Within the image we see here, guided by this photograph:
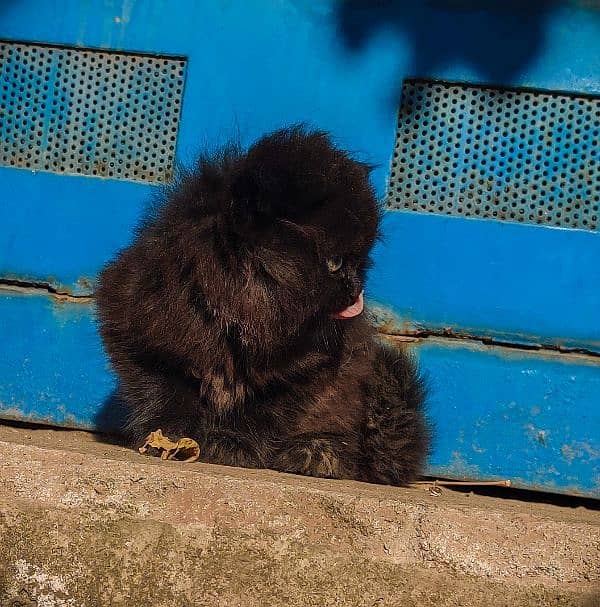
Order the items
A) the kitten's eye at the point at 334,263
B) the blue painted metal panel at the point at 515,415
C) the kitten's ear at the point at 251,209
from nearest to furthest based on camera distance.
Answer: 1. the kitten's ear at the point at 251,209
2. the kitten's eye at the point at 334,263
3. the blue painted metal panel at the point at 515,415

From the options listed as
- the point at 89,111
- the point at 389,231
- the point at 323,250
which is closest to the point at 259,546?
the point at 323,250

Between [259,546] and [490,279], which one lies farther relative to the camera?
[490,279]

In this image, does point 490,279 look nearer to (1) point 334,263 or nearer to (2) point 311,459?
(1) point 334,263

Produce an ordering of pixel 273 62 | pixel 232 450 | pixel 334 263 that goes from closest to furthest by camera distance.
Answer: pixel 334 263 → pixel 232 450 → pixel 273 62

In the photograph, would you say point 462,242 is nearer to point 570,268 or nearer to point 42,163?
point 570,268

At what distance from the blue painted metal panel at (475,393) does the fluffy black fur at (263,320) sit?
0.33 meters

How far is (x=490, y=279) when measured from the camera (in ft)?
11.3

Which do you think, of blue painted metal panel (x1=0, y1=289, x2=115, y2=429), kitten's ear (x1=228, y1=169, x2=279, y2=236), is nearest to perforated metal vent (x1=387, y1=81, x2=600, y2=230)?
kitten's ear (x1=228, y1=169, x2=279, y2=236)

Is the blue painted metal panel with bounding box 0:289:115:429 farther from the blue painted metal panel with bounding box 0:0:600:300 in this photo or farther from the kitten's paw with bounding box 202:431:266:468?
the kitten's paw with bounding box 202:431:266:468

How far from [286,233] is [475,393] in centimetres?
118

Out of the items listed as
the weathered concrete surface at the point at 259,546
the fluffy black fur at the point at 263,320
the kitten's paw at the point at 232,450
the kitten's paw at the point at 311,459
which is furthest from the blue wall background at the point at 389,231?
the weathered concrete surface at the point at 259,546

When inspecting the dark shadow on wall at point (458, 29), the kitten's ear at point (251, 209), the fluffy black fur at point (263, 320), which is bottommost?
the fluffy black fur at point (263, 320)

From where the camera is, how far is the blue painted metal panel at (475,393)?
336cm

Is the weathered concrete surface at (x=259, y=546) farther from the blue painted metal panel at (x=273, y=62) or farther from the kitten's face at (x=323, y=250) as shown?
the blue painted metal panel at (x=273, y=62)
